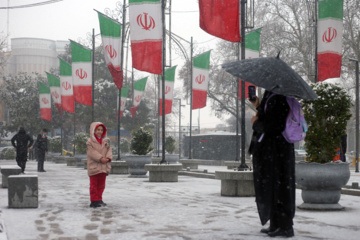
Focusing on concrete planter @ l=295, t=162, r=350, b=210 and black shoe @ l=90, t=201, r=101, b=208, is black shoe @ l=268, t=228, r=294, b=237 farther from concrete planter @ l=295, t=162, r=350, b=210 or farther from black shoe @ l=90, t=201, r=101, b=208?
black shoe @ l=90, t=201, r=101, b=208

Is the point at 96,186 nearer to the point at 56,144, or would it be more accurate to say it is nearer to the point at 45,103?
the point at 45,103

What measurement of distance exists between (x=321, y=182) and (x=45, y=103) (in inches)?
1206

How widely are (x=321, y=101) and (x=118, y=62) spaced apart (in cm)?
1403

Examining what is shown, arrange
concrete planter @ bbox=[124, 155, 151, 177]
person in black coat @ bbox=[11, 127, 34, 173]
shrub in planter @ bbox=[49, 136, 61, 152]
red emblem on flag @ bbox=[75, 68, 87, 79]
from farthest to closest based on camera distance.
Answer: shrub in planter @ bbox=[49, 136, 61, 152] < red emblem on flag @ bbox=[75, 68, 87, 79] < concrete planter @ bbox=[124, 155, 151, 177] < person in black coat @ bbox=[11, 127, 34, 173]

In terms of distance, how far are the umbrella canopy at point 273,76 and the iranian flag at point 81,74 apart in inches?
812

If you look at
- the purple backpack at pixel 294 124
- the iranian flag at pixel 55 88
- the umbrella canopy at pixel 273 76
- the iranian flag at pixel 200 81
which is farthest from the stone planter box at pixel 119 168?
the purple backpack at pixel 294 124

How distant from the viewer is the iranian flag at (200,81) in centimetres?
2509

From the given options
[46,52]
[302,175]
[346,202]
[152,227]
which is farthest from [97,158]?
[46,52]

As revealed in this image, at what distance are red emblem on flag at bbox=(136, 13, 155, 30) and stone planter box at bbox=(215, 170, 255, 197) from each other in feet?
A: 22.6

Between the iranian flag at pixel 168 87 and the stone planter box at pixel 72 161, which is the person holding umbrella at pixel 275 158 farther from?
the stone planter box at pixel 72 161

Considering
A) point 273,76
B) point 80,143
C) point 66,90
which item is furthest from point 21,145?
point 80,143

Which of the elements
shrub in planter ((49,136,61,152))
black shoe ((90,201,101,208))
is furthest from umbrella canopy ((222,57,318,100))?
shrub in planter ((49,136,61,152))

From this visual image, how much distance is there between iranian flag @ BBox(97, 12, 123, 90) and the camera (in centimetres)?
2230

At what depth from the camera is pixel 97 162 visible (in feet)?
33.6
